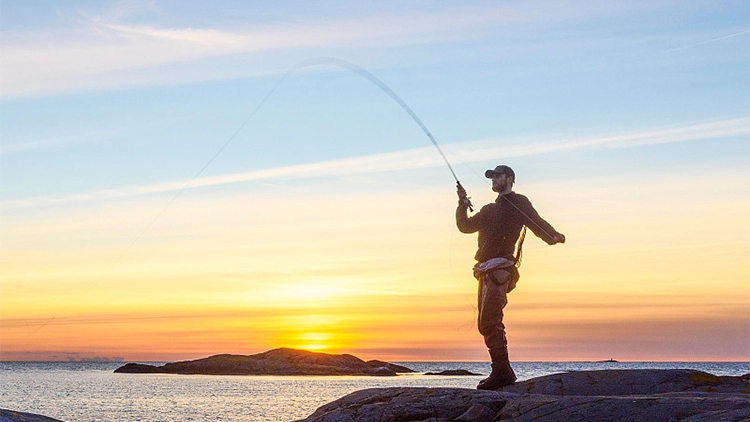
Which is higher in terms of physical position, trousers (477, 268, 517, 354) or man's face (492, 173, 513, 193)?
man's face (492, 173, 513, 193)

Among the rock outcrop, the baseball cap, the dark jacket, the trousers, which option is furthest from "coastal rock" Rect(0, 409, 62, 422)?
the baseball cap

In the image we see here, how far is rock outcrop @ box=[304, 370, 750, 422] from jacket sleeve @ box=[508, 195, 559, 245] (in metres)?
2.17

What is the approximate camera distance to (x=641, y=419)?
33.1ft

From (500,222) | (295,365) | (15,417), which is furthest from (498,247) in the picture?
(295,365)

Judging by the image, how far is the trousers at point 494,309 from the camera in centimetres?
1454

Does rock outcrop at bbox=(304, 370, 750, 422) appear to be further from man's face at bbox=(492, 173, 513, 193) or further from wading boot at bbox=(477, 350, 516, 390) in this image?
man's face at bbox=(492, 173, 513, 193)

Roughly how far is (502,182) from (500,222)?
649 mm

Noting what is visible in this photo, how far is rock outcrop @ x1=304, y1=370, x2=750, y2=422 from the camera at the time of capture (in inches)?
403

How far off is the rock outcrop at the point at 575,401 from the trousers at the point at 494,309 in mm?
834

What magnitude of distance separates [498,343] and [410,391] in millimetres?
2581

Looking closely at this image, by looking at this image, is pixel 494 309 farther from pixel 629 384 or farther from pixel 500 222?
pixel 629 384

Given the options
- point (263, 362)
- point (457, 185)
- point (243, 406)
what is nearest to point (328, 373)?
point (263, 362)

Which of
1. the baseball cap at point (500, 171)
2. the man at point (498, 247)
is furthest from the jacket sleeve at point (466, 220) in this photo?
the baseball cap at point (500, 171)

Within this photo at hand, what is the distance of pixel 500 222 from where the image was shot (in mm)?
14742
